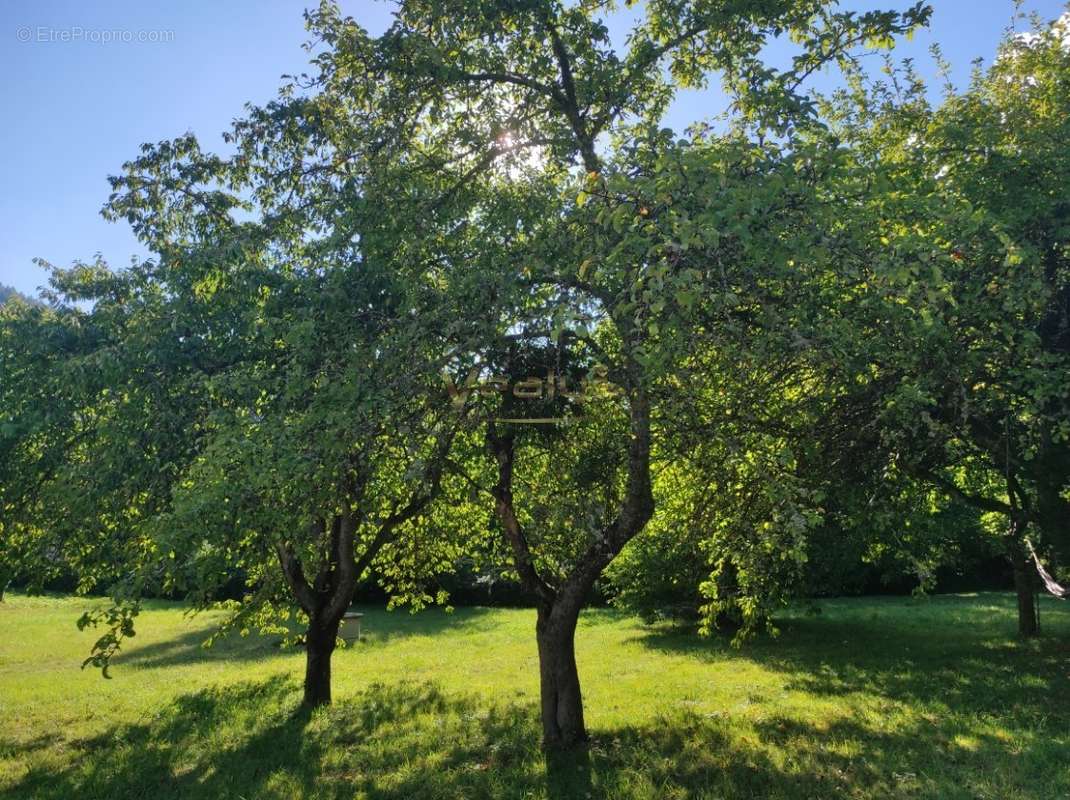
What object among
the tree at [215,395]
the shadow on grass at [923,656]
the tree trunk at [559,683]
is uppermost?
the tree at [215,395]

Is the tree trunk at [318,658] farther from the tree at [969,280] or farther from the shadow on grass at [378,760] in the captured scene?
the tree at [969,280]

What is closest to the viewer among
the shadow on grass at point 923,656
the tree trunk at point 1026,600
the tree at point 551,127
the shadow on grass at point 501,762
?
the tree at point 551,127

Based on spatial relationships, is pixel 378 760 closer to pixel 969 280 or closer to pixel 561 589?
pixel 561 589

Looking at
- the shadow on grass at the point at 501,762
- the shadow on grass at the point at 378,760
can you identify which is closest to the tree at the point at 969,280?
the shadow on grass at the point at 501,762

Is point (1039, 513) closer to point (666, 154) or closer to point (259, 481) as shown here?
point (666, 154)

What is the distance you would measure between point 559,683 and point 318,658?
500 centimetres

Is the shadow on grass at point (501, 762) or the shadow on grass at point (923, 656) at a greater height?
the shadow on grass at point (923, 656)

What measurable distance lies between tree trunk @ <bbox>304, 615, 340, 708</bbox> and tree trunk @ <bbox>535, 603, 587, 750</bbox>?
4.35 metres

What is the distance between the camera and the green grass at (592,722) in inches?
304

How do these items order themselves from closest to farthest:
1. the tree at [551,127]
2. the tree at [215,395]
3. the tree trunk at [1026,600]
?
the tree at [215,395]
the tree at [551,127]
the tree trunk at [1026,600]

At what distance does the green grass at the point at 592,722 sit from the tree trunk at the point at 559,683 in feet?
1.15

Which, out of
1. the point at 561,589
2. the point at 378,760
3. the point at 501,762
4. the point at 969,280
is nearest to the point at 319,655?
the point at 378,760

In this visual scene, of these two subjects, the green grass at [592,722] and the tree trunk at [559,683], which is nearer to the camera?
the green grass at [592,722]

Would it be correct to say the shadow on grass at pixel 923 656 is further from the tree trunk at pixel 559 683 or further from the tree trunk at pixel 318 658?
the tree trunk at pixel 318 658
